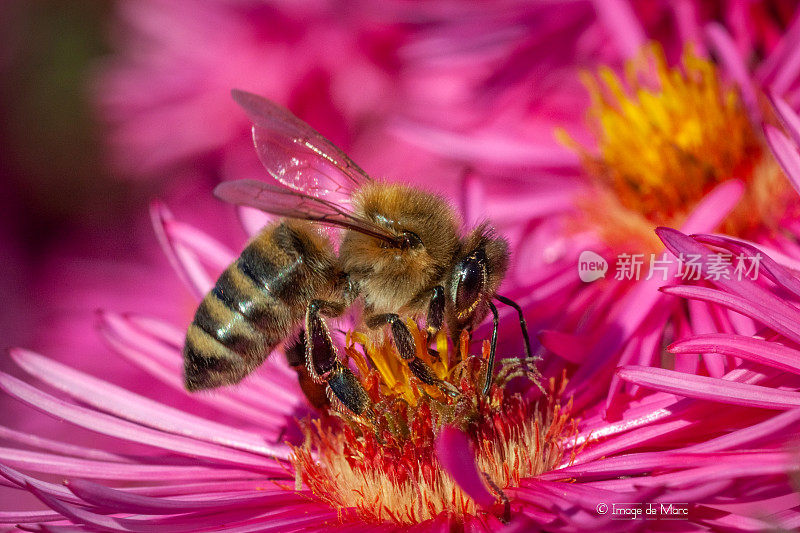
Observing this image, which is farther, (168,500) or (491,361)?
(491,361)

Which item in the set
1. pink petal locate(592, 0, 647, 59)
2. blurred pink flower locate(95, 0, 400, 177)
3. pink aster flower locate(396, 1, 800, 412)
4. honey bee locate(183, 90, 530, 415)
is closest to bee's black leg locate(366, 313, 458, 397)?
honey bee locate(183, 90, 530, 415)

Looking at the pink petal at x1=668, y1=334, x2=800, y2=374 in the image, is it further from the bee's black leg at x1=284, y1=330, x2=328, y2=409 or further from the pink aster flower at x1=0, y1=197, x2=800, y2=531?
the bee's black leg at x1=284, y1=330, x2=328, y2=409

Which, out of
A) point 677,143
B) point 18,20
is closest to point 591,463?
point 677,143

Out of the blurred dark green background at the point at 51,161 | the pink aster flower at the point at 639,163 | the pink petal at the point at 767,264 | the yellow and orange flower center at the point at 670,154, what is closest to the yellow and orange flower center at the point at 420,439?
the pink aster flower at the point at 639,163

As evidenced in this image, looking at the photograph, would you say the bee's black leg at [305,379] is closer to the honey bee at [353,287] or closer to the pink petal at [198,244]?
the honey bee at [353,287]

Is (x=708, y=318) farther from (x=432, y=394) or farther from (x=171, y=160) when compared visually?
(x=171, y=160)

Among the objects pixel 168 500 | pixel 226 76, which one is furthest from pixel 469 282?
pixel 226 76

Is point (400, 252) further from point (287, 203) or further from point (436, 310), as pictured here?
point (287, 203)
